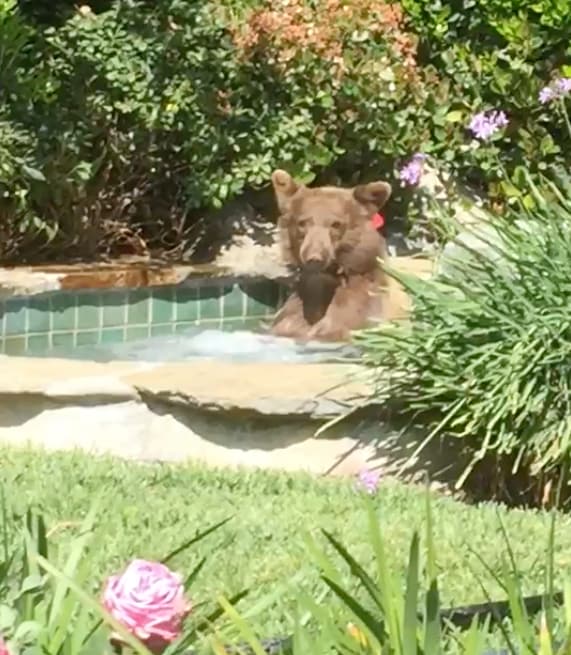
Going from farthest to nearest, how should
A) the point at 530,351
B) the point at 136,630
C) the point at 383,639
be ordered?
the point at 530,351 → the point at 383,639 → the point at 136,630

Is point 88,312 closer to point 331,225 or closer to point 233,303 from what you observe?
point 233,303

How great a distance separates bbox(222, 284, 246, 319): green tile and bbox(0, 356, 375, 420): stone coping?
290 cm

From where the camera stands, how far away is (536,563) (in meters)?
4.35

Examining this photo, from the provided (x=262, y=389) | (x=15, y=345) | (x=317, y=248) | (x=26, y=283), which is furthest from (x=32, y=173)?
(x=262, y=389)

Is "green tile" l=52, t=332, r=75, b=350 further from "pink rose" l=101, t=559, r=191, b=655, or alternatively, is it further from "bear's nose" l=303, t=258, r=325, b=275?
"pink rose" l=101, t=559, r=191, b=655

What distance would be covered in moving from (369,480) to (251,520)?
2.80 ft

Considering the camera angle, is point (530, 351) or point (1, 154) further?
point (1, 154)

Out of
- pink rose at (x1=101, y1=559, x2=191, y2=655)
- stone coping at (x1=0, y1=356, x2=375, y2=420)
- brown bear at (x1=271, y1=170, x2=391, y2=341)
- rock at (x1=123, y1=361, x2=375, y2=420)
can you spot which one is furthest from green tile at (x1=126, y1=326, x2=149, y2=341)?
pink rose at (x1=101, y1=559, x2=191, y2=655)

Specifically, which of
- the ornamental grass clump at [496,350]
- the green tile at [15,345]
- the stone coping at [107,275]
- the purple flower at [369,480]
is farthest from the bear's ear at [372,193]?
the purple flower at [369,480]

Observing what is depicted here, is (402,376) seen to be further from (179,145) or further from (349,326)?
(179,145)

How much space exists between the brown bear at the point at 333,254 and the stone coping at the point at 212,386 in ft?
4.50

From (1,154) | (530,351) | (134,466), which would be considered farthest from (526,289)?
(1,154)

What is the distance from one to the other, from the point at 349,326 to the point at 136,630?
17.9 feet

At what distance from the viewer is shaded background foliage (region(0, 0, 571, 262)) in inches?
395
